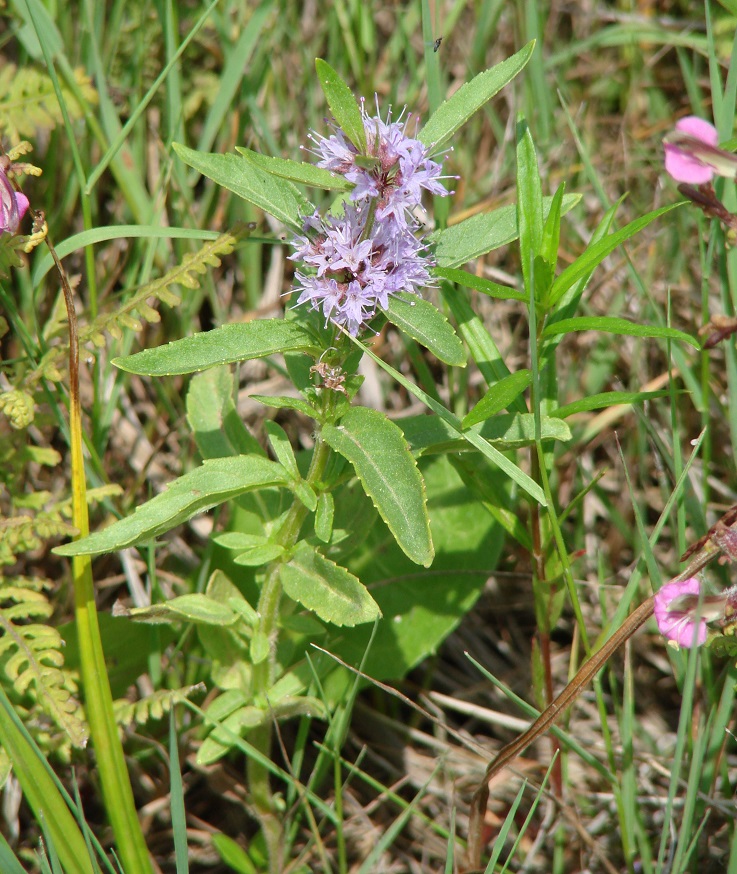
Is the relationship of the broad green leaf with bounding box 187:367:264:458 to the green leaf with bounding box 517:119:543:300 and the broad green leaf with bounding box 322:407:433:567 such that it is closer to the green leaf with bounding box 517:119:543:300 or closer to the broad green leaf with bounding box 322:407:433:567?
the broad green leaf with bounding box 322:407:433:567

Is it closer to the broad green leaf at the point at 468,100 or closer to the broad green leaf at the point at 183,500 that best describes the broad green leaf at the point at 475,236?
the broad green leaf at the point at 468,100

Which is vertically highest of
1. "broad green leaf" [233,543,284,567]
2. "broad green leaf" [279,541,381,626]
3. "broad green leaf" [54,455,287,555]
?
"broad green leaf" [54,455,287,555]

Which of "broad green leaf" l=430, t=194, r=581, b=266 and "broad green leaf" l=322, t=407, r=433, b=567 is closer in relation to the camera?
"broad green leaf" l=322, t=407, r=433, b=567

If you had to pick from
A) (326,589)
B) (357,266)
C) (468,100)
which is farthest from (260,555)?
(468,100)

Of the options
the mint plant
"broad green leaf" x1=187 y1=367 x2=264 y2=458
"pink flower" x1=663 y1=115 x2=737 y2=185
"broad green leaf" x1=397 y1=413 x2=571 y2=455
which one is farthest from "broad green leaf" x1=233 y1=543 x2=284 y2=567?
"pink flower" x1=663 y1=115 x2=737 y2=185

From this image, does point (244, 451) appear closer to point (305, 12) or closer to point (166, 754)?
point (166, 754)

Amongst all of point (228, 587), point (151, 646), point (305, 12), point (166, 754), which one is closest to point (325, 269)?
point (228, 587)

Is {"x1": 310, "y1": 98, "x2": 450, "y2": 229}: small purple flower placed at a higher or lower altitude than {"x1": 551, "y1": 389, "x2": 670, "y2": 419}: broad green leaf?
higher
